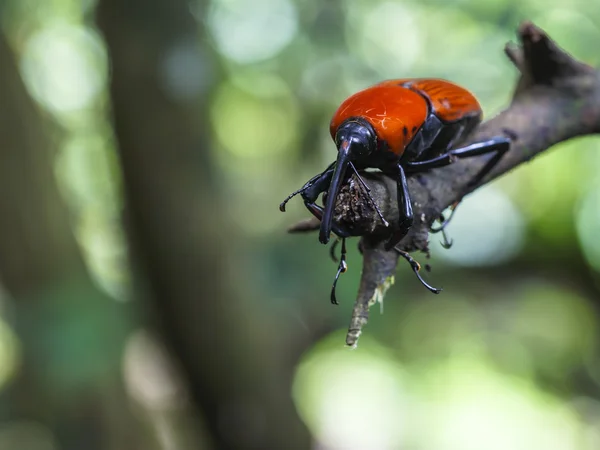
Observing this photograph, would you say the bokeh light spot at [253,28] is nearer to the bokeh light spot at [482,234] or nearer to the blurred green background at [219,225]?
the blurred green background at [219,225]

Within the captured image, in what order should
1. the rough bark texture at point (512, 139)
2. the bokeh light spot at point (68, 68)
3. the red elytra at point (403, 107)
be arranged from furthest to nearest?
the bokeh light spot at point (68, 68), the red elytra at point (403, 107), the rough bark texture at point (512, 139)

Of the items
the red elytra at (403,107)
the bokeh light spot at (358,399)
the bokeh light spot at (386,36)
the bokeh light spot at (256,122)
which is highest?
the red elytra at (403,107)

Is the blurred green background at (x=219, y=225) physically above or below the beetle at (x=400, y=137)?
below

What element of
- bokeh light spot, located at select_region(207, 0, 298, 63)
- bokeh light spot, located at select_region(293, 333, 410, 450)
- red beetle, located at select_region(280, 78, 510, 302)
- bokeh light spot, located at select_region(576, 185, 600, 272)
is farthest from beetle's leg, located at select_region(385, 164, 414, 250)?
bokeh light spot, located at select_region(293, 333, 410, 450)

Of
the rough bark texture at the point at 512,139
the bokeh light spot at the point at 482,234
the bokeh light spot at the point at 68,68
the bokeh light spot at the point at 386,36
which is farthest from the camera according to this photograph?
the bokeh light spot at the point at 68,68

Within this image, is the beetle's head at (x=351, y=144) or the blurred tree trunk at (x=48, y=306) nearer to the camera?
the beetle's head at (x=351, y=144)

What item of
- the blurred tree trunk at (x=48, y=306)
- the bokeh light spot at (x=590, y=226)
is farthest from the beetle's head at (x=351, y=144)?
the bokeh light spot at (x=590, y=226)

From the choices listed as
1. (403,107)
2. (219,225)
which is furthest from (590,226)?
(403,107)
